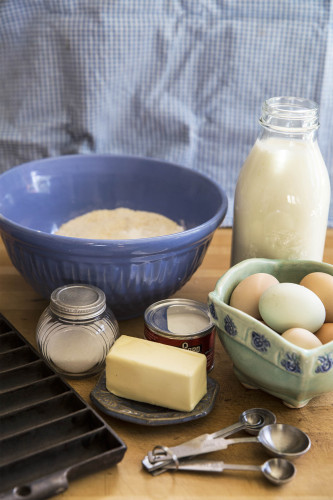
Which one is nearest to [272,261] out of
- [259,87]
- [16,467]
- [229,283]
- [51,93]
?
[229,283]

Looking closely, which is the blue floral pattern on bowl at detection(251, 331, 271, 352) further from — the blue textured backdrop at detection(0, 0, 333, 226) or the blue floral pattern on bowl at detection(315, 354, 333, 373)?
the blue textured backdrop at detection(0, 0, 333, 226)

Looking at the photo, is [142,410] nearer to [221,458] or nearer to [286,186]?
[221,458]

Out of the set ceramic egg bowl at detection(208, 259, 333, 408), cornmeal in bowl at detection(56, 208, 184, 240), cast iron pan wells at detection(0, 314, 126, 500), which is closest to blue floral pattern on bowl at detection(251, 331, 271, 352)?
ceramic egg bowl at detection(208, 259, 333, 408)

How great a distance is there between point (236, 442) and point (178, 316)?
0.78 ft

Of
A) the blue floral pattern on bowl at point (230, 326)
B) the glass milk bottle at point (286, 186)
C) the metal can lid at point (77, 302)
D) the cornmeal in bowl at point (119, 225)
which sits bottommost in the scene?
the cornmeal in bowl at point (119, 225)

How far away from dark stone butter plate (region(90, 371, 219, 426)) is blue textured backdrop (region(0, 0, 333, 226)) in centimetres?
94

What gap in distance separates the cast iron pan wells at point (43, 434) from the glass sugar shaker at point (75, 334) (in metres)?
0.03

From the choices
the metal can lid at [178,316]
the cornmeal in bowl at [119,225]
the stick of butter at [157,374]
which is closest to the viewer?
the stick of butter at [157,374]

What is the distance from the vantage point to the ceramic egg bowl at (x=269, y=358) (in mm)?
743

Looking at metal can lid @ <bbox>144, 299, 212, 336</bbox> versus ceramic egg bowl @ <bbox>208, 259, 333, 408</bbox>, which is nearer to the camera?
ceramic egg bowl @ <bbox>208, 259, 333, 408</bbox>

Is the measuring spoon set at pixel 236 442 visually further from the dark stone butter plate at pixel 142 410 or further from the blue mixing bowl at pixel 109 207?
the blue mixing bowl at pixel 109 207

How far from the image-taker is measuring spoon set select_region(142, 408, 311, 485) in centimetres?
72

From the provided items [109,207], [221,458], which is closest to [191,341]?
[221,458]

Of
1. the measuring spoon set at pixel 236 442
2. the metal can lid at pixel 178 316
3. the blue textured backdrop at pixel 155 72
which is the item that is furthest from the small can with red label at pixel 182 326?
the blue textured backdrop at pixel 155 72
